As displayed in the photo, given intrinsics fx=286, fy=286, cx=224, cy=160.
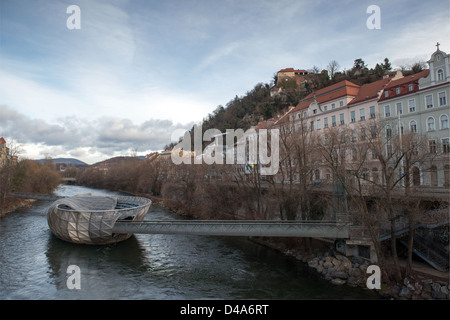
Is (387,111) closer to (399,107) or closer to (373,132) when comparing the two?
(399,107)

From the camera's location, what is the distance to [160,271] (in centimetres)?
1547

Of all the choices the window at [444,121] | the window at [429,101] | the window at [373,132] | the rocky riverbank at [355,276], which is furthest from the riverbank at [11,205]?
the window at [444,121]

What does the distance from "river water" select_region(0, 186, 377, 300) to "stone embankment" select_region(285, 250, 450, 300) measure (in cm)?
57

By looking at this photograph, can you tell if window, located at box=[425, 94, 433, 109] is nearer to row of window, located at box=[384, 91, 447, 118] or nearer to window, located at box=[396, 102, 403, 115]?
row of window, located at box=[384, 91, 447, 118]

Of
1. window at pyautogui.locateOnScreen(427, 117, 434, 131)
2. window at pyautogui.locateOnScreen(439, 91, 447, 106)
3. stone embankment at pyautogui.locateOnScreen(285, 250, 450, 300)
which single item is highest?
window at pyautogui.locateOnScreen(439, 91, 447, 106)

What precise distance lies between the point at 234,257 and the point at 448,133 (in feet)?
66.5

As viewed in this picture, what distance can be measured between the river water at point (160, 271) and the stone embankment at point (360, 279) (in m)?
0.57

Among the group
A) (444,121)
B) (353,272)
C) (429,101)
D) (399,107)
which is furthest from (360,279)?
(399,107)

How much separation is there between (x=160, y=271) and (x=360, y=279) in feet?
33.5

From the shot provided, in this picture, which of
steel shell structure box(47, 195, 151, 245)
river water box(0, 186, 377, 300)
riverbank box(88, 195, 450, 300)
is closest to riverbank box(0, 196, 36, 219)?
river water box(0, 186, 377, 300)

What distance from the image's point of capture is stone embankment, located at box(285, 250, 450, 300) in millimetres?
12195

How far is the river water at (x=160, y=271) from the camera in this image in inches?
502
